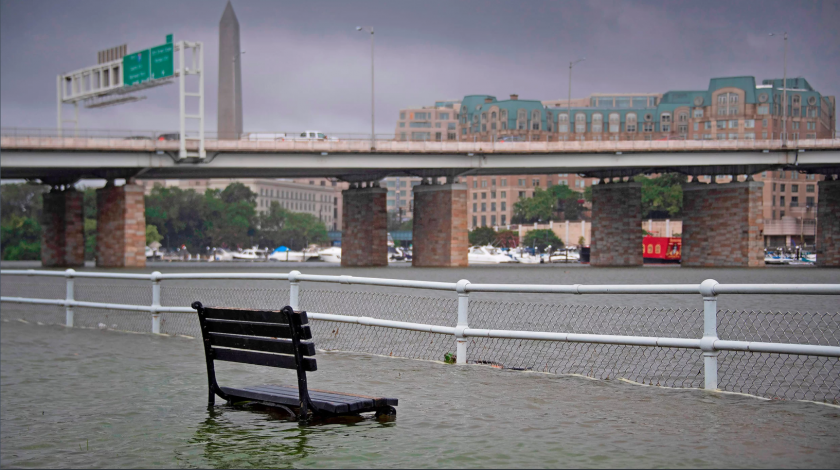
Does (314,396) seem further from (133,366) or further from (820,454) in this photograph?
(133,366)

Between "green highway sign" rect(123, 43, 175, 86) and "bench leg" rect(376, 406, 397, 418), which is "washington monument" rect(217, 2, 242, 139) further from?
"bench leg" rect(376, 406, 397, 418)

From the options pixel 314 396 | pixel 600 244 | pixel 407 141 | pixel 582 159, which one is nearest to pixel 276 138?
pixel 407 141

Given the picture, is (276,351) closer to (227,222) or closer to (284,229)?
(227,222)

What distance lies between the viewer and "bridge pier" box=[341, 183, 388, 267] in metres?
82.5

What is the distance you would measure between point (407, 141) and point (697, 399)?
203 ft

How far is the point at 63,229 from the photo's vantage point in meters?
81.1

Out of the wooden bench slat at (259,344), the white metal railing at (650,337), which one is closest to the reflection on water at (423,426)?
the white metal railing at (650,337)

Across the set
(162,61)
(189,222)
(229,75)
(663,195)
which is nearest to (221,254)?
(189,222)

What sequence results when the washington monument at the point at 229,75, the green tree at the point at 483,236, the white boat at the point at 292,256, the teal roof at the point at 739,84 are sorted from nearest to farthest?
the washington monument at the point at 229,75 → the white boat at the point at 292,256 → the green tree at the point at 483,236 → the teal roof at the point at 739,84

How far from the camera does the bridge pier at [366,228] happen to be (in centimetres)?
8250

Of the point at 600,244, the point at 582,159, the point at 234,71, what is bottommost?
the point at 600,244

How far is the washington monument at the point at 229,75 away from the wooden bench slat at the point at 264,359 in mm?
119362

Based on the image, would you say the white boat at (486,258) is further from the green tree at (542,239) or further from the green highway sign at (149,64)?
the green highway sign at (149,64)

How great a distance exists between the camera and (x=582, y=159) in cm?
7250
